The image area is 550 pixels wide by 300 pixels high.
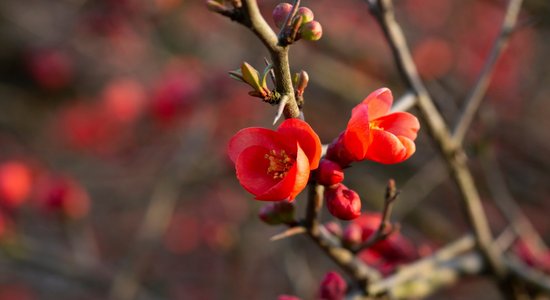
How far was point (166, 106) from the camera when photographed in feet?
12.2

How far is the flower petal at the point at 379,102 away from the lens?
1.00 meters

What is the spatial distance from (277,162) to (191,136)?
2074 millimetres

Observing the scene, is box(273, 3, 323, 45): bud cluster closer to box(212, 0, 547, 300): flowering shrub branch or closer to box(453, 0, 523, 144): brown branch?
box(212, 0, 547, 300): flowering shrub branch

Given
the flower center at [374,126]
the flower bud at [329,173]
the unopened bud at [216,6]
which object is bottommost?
the flower bud at [329,173]

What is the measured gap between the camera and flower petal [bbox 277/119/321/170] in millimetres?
907

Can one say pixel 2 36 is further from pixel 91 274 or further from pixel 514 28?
pixel 514 28

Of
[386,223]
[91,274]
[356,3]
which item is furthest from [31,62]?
[386,223]

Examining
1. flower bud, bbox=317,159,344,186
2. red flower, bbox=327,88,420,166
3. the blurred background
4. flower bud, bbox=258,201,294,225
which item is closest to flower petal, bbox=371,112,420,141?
red flower, bbox=327,88,420,166

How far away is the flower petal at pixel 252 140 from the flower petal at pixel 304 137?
36mm

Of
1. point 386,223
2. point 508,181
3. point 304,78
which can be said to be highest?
point 304,78

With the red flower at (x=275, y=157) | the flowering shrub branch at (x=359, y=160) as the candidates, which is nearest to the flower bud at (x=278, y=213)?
the flowering shrub branch at (x=359, y=160)

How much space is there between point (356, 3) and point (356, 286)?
→ 3689mm

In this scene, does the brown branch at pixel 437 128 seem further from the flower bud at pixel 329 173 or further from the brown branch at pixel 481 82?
the flower bud at pixel 329 173

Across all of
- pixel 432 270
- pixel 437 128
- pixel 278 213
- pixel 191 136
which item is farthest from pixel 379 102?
pixel 191 136
